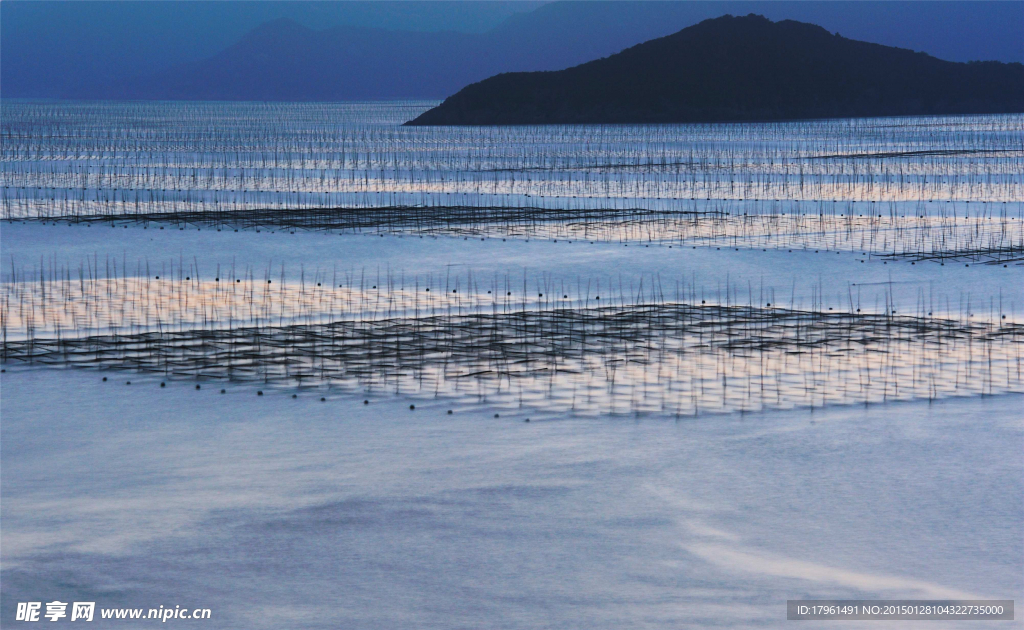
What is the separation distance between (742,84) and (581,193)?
104 metres

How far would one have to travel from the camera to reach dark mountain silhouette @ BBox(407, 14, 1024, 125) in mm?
123000

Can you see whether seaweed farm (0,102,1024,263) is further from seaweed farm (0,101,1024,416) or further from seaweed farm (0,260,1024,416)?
seaweed farm (0,260,1024,416)

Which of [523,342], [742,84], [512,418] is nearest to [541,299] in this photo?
[523,342]

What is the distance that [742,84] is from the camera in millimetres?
129875

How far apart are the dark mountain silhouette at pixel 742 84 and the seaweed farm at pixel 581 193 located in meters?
67.2

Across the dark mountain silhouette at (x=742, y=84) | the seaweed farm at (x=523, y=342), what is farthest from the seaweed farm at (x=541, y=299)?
the dark mountain silhouette at (x=742, y=84)

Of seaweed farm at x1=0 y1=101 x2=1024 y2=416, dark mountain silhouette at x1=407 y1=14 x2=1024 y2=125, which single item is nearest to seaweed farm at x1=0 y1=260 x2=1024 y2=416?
seaweed farm at x1=0 y1=101 x2=1024 y2=416

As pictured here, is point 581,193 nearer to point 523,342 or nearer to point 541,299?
point 541,299

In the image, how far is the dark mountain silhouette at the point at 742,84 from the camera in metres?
123

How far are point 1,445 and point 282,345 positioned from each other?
361 centimetres

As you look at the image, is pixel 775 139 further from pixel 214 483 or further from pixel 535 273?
pixel 214 483

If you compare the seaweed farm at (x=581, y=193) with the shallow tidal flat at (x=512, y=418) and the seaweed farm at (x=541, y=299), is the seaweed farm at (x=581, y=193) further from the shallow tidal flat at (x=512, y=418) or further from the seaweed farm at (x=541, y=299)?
the shallow tidal flat at (x=512, y=418)

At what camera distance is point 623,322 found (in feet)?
43.9

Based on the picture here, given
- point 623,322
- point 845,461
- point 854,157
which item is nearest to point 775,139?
point 854,157
